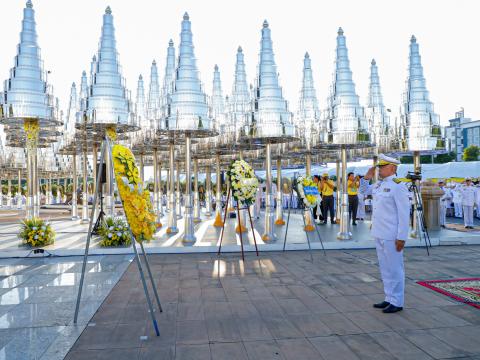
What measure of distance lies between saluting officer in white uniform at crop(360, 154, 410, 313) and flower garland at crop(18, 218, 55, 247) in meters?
9.55

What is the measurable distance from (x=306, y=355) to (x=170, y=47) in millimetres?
15997

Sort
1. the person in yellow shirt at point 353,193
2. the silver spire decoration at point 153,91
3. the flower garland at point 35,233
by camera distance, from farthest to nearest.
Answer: the silver spire decoration at point 153,91
the person in yellow shirt at point 353,193
the flower garland at point 35,233

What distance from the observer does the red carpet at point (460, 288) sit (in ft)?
21.5

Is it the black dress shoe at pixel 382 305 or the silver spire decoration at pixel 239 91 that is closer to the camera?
the black dress shoe at pixel 382 305

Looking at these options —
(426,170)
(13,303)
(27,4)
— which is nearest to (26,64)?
(27,4)

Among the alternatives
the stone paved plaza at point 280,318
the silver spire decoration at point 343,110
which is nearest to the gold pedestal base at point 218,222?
the silver spire decoration at point 343,110

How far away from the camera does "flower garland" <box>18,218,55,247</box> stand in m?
11.4

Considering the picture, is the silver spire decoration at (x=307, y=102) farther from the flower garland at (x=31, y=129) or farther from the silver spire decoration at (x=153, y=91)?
the flower garland at (x=31, y=129)

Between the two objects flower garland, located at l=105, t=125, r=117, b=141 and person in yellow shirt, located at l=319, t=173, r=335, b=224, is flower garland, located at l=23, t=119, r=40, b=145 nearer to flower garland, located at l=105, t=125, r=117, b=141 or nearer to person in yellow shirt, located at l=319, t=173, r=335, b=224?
flower garland, located at l=105, t=125, r=117, b=141

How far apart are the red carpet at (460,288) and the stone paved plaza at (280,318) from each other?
8.0 inches

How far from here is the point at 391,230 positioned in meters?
6.05

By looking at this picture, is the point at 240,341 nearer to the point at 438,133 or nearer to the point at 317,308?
the point at 317,308

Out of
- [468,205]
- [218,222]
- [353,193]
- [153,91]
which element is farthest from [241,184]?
[468,205]

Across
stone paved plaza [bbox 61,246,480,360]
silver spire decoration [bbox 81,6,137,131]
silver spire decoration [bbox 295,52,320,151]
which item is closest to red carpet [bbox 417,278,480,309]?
stone paved plaza [bbox 61,246,480,360]
